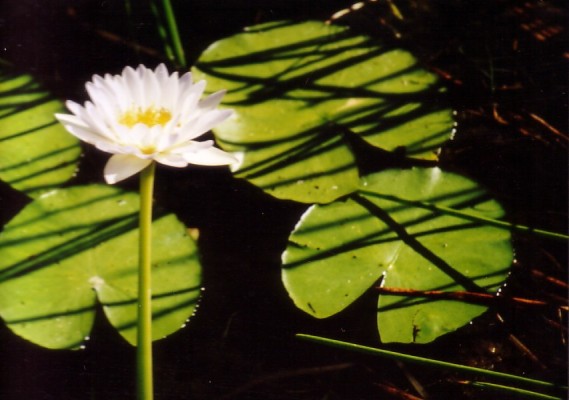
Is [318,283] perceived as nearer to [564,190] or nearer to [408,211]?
[408,211]

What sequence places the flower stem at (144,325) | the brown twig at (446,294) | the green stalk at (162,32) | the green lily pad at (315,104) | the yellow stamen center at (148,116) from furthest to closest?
the green stalk at (162,32)
the green lily pad at (315,104)
the brown twig at (446,294)
the yellow stamen center at (148,116)
the flower stem at (144,325)

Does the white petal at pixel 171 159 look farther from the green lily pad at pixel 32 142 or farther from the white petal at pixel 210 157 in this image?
the green lily pad at pixel 32 142

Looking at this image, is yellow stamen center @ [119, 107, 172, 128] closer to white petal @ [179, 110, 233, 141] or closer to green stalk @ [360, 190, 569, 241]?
white petal @ [179, 110, 233, 141]

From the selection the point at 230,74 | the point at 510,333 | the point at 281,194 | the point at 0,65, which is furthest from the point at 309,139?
Answer: the point at 0,65

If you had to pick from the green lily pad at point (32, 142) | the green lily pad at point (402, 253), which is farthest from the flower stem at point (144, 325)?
the green lily pad at point (32, 142)

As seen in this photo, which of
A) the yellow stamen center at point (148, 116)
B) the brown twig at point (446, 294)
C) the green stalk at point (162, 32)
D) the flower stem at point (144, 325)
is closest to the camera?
the flower stem at point (144, 325)

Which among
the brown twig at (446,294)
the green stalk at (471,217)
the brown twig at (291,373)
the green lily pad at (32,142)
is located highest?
the green lily pad at (32,142)

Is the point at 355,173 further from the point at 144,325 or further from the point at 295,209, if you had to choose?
the point at 144,325

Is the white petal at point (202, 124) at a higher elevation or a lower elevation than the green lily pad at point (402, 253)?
higher
